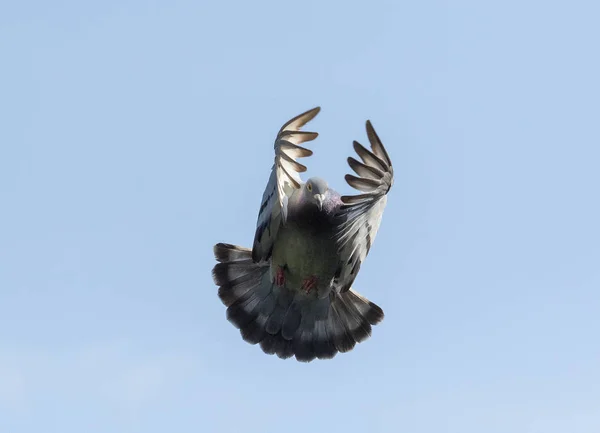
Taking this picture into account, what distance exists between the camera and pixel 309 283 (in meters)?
16.2

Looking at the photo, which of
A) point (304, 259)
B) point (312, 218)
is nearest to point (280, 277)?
point (304, 259)

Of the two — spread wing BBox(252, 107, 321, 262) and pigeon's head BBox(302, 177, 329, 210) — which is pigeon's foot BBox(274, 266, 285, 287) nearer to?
spread wing BBox(252, 107, 321, 262)

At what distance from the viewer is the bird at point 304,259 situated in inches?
591

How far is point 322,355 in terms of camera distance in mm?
16766

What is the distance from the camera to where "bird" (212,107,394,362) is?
591 inches

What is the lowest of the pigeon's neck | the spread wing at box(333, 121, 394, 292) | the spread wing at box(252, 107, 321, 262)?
the spread wing at box(333, 121, 394, 292)

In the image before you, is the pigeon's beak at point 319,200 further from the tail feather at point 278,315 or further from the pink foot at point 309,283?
the tail feather at point 278,315

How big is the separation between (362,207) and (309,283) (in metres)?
1.61

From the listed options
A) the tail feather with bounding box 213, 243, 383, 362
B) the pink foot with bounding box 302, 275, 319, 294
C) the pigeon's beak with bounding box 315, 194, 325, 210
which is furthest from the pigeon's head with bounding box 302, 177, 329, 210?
the tail feather with bounding box 213, 243, 383, 362

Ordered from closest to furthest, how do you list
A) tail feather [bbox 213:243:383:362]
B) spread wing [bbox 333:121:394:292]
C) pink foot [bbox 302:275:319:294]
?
spread wing [bbox 333:121:394:292] < pink foot [bbox 302:275:319:294] < tail feather [bbox 213:243:383:362]

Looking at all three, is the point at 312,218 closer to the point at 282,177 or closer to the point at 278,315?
the point at 282,177

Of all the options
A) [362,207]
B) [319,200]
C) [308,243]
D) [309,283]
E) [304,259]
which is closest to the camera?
[362,207]

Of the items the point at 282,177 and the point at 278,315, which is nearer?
the point at 282,177

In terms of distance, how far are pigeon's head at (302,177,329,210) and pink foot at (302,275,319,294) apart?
1208mm
